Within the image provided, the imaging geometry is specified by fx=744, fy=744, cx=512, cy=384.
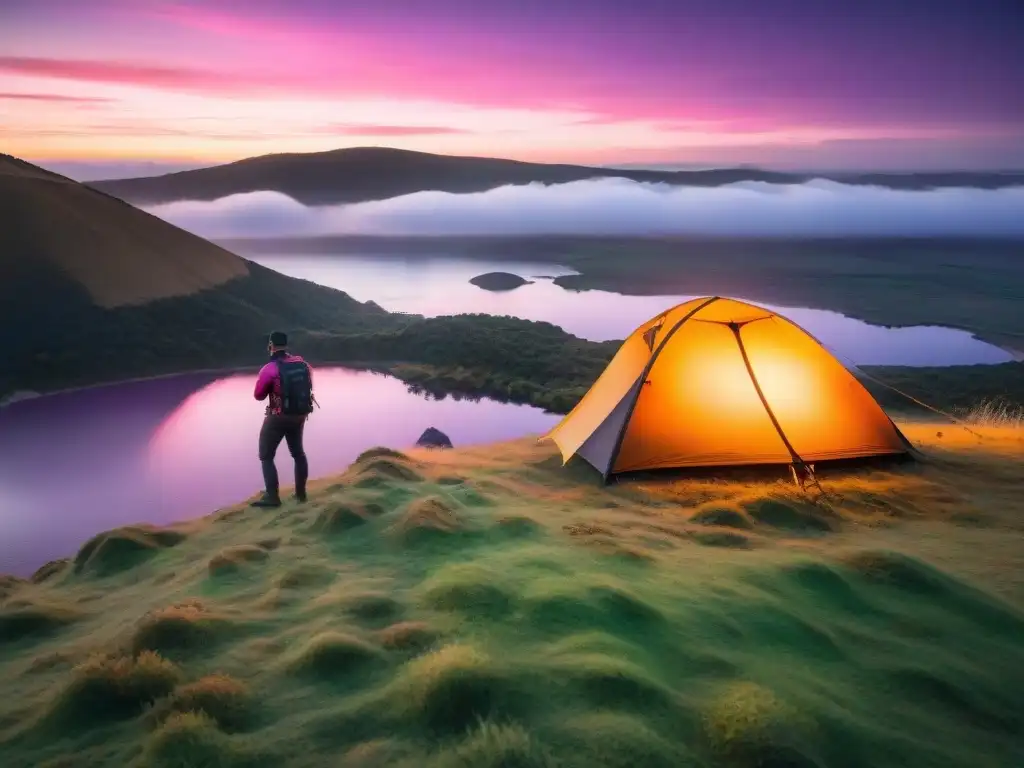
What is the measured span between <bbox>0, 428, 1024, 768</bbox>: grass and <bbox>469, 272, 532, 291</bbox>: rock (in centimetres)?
15145

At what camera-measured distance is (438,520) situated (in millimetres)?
11633

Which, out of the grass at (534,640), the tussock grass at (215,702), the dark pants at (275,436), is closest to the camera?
the grass at (534,640)

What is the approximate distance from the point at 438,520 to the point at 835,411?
8.90 meters

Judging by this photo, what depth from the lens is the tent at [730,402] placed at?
595 inches

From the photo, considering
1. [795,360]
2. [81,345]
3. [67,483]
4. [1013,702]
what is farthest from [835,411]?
[81,345]

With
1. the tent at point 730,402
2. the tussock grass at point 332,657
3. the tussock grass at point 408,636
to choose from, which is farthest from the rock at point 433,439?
the tussock grass at point 332,657

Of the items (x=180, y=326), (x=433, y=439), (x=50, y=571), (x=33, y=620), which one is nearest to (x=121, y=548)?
(x=50, y=571)

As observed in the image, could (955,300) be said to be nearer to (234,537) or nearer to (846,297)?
(846,297)

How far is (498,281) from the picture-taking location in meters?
168

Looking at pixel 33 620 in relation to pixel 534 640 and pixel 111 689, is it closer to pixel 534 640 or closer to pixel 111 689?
pixel 111 689

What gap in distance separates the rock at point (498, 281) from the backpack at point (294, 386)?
14974cm

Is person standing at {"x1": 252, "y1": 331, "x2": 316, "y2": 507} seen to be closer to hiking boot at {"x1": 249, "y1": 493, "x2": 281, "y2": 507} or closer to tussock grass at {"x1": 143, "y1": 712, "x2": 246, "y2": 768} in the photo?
hiking boot at {"x1": 249, "y1": 493, "x2": 281, "y2": 507}

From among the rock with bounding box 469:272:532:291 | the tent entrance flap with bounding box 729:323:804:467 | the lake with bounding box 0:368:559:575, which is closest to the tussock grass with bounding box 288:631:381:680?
the tent entrance flap with bounding box 729:323:804:467

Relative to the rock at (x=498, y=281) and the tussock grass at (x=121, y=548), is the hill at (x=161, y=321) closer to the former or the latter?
the tussock grass at (x=121, y=548)
